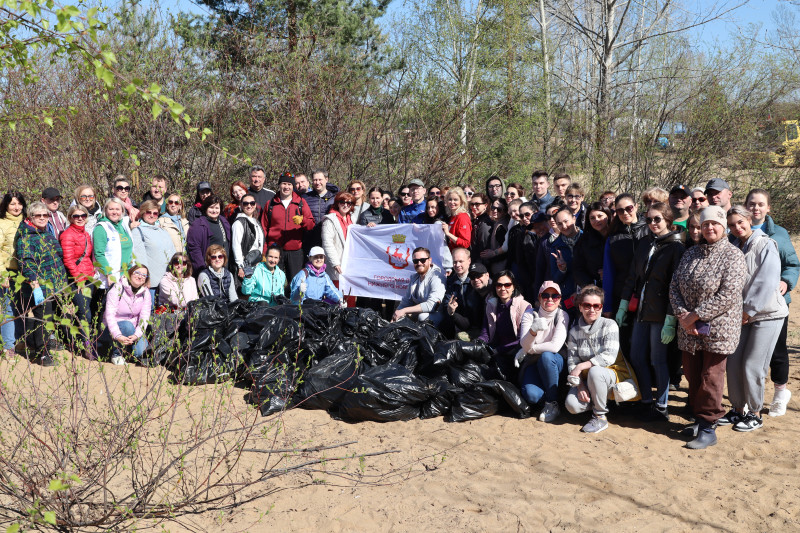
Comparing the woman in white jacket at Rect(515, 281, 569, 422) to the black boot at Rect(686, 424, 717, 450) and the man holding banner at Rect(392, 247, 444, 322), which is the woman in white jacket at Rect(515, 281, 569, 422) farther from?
the man holding banner at Rect(392, 247, 444, 322)

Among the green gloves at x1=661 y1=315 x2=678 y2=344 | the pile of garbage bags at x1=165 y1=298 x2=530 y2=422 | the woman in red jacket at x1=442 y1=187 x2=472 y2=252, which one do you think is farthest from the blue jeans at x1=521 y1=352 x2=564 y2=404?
the woman in red jacket at x1=442 y1=187 x2=472 y2=252

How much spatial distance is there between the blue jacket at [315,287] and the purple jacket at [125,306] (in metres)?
1.67

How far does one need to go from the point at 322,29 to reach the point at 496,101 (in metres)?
4.71

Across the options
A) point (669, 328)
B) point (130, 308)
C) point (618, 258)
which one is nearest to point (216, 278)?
point (130, 308)

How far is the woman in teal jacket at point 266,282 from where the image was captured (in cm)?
804

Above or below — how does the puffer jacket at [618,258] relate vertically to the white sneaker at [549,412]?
above

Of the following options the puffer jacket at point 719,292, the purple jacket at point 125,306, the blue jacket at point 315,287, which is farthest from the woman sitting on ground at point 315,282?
the puffer jacket at point 719,292

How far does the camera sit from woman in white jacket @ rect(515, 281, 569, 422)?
6.05 metres

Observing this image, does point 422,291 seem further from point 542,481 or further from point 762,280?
point 762,280

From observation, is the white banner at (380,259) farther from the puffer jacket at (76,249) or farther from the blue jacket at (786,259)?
the blue jacket at (786,259)

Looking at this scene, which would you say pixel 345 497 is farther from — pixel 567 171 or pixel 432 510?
pixel 567 171

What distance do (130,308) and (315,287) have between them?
2.09 m

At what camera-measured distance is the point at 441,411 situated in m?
6.18

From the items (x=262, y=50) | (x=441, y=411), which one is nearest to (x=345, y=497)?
(x=441, y=411)
